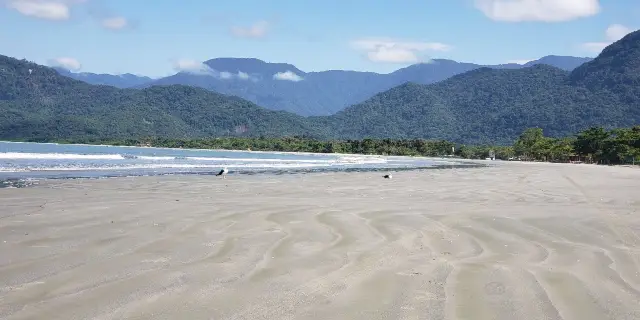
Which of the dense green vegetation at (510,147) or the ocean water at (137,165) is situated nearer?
the ocean water at (137,165)

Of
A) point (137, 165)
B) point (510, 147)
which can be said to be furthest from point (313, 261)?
point (510, 147)

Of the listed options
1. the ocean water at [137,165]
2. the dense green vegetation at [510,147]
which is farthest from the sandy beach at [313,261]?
the dense green vegetation at [510,147]

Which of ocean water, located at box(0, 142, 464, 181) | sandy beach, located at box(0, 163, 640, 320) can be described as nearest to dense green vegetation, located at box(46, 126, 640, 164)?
ocean water, located at box(0, 142, 464, 181)

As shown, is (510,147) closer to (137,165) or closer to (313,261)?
(137,165)

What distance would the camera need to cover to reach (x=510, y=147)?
11456cm

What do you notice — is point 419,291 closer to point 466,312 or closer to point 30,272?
point 466,312

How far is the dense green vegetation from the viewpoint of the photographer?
2923 inches

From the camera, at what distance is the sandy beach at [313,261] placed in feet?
16.1

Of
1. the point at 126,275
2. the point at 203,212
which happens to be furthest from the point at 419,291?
the point at 203,212

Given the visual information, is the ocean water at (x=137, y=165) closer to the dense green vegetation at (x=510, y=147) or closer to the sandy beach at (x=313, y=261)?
the sandy beach at (x=313, y=261)

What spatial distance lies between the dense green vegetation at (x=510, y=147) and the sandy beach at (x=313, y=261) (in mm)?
67930

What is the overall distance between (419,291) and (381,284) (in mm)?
443

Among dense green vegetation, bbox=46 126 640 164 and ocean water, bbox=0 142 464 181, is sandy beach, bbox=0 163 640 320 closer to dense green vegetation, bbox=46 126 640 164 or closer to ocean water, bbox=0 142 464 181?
ocean water, bbox=0 142 464 181

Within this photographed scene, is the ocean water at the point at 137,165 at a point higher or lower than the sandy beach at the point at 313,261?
lower
